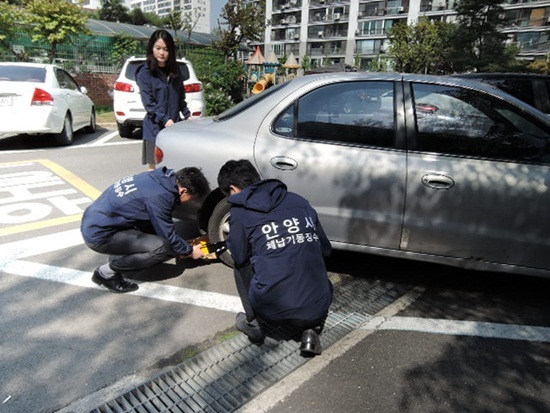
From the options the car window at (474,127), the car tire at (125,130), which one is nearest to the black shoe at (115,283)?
the car window at (474,127)

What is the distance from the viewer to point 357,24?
64688mm

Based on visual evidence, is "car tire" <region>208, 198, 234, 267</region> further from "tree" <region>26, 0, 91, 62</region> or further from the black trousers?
"tree" <region>26, 0, 91, 62</region>

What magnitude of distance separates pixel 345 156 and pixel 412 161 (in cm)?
45

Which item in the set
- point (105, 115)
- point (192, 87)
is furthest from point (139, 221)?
point (105, 115)

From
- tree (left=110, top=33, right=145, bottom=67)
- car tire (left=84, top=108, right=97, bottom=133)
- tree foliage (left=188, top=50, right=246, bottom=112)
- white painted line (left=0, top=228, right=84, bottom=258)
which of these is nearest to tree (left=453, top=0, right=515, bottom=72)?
tree (left=110, top=33, right=145, bottom=67)

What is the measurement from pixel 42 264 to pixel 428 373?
116 inches

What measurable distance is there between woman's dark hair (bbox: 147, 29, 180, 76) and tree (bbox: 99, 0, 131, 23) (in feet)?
232

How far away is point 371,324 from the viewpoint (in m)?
2.92

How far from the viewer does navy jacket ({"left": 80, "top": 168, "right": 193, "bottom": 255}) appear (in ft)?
9.63

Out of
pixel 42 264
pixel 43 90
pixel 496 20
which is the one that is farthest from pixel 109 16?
pixel 42 264

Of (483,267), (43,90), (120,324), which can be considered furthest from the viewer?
(43,90)

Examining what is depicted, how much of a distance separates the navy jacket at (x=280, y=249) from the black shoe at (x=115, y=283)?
1.21 meters

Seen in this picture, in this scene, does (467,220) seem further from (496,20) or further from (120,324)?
(496,20)

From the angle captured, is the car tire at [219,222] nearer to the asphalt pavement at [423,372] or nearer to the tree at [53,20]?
the asphalt pavement at [423,372]
